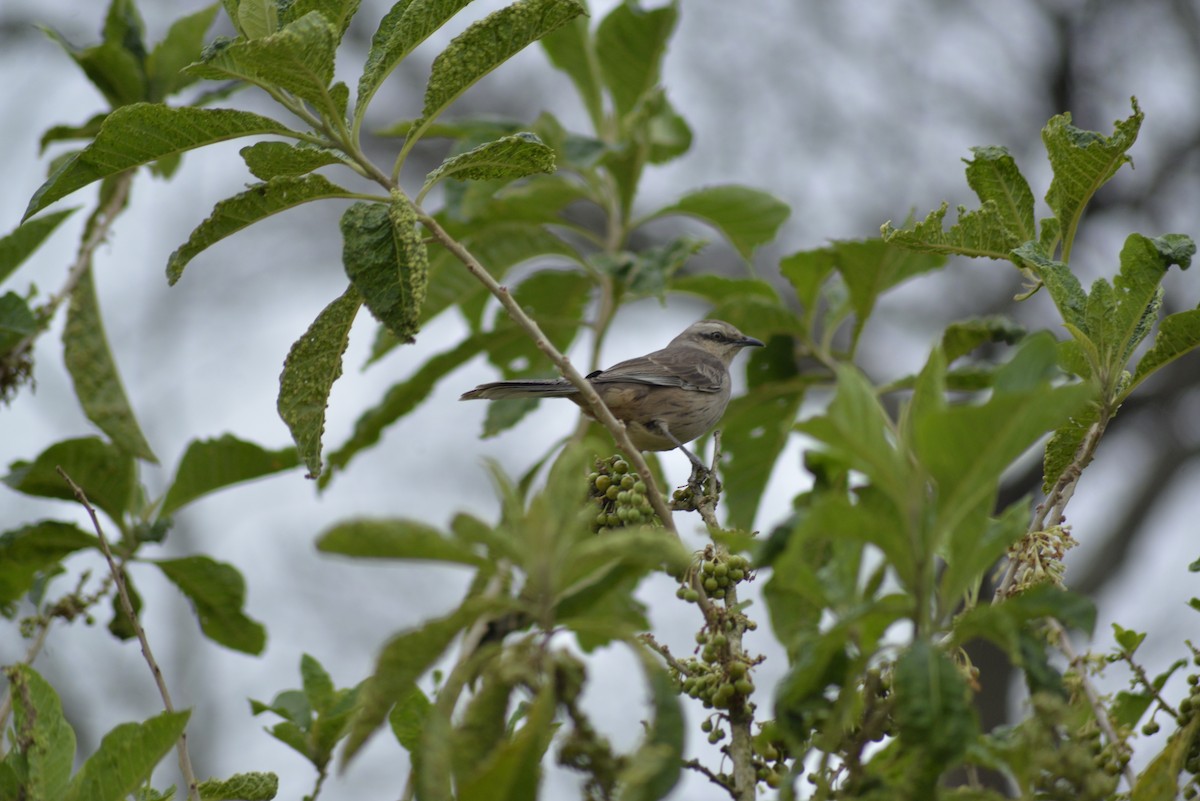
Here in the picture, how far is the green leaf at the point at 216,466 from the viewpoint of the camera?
4469 mm

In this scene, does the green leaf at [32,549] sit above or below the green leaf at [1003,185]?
below

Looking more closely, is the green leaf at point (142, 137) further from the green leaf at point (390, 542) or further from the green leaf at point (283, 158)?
the green leaf at point (390, 542)

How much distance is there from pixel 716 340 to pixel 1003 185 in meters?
4.75

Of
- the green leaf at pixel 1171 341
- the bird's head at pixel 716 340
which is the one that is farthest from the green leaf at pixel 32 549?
the bird's head at pixel 716 340

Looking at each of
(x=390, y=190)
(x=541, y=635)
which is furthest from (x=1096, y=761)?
(x=390, y=190)

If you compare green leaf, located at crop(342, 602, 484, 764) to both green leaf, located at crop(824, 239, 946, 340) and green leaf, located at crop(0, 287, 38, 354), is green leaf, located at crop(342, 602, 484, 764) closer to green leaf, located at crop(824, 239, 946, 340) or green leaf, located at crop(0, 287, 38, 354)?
green leaf, located at crop(0, 287, 38, 354)

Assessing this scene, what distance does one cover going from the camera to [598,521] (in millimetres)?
2967

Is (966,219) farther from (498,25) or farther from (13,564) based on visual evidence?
(13,564)

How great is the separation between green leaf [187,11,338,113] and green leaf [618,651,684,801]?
151 centimetres

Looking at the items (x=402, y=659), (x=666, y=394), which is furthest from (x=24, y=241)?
(x=666, y=394)

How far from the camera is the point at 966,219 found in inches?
123

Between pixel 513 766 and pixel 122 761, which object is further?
pixel 122 761

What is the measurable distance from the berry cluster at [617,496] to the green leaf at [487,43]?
3.12ft

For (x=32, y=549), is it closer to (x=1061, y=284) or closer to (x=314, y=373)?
(x=314, y=373)
